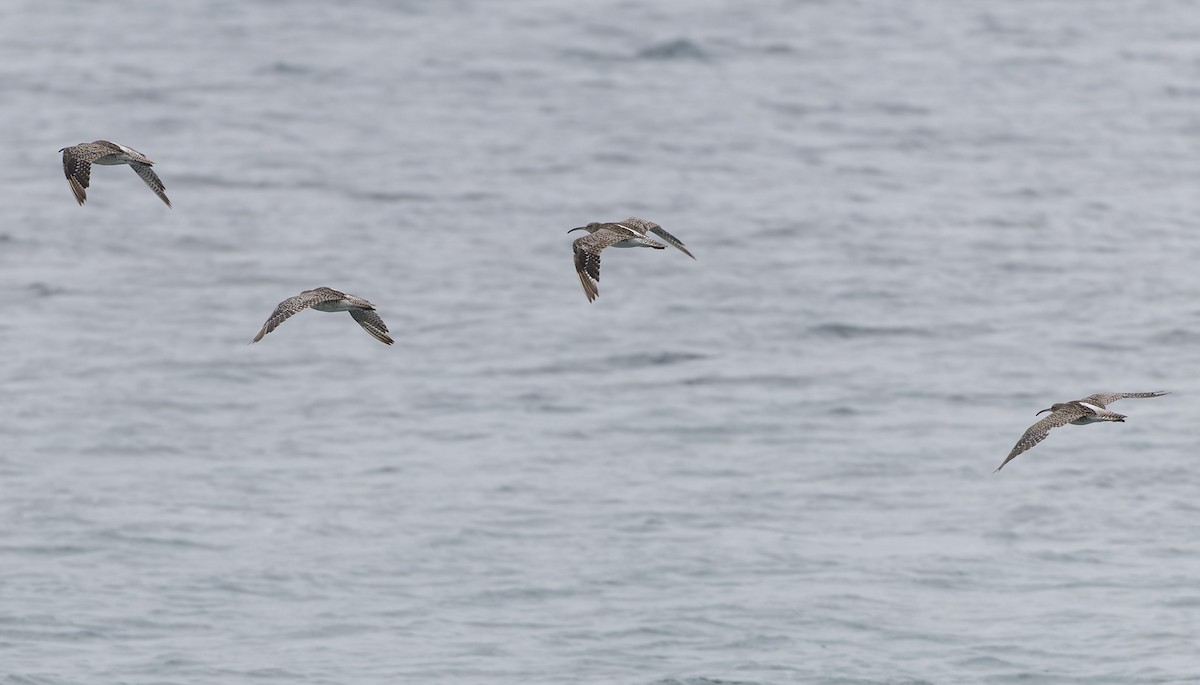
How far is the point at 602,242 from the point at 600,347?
2237cm

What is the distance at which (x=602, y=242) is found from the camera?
69.7ft

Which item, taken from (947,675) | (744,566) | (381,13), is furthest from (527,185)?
(947,675)

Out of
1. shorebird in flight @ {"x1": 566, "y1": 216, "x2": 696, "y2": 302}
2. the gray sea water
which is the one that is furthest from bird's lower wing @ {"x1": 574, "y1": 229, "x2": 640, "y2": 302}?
the gray sea water

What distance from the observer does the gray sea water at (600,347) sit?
102ft

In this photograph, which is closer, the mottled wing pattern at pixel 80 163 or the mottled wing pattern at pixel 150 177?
the mottled wing pattern at pixel 80 163

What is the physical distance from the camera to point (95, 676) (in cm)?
2819

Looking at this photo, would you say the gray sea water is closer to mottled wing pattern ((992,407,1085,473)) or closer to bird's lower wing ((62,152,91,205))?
→ mottled wing pattern ((992,407,1085,473))

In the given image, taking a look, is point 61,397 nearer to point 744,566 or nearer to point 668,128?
point 744,566

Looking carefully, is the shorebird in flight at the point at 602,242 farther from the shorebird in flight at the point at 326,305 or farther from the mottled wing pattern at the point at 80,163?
the mottled wing pattern at the point at 80,163

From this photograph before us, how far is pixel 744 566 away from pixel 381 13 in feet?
130

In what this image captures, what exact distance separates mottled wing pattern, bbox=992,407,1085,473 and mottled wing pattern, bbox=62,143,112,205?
9.15 m

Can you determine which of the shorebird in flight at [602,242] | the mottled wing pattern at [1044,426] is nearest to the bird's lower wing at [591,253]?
the shorebird in flight at [602,242]

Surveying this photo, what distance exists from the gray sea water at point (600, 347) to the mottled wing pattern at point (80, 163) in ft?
28.8

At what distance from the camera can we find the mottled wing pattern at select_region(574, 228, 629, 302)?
20.4 m
